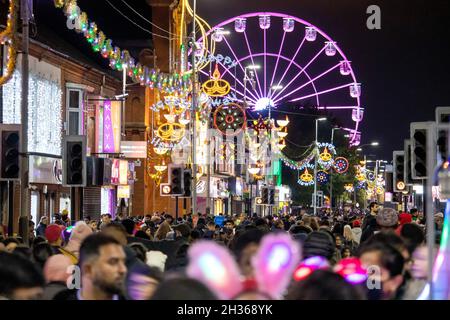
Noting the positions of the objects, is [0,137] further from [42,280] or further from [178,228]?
[42,280]

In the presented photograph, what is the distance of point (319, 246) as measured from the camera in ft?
33.4

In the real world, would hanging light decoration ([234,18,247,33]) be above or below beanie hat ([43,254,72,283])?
above

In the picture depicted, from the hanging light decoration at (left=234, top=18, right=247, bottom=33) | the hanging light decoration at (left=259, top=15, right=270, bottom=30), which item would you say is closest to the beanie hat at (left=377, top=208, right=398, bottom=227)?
the hanging light decoration at (left=234, top=18, right=247, bottom=33)

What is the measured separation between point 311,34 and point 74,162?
4544 cm

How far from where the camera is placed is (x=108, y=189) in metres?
51.5

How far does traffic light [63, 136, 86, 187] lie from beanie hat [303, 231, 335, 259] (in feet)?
30.8

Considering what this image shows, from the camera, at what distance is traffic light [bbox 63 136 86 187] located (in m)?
19.2

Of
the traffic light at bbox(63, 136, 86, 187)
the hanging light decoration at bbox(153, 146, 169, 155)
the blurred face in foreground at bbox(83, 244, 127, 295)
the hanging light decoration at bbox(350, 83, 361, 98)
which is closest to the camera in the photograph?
the blurred face in foreground at bbox(83, 244, 127, 295)

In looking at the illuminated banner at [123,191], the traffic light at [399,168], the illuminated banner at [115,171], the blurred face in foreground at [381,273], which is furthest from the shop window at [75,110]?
the blurred face in foreground at [381,273]

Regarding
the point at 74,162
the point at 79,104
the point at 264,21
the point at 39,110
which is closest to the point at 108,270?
the point at 74,162

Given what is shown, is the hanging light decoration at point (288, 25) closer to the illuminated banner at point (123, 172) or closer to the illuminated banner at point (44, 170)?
the illuminated banner at point (123, 172)

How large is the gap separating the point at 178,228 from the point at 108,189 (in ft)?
111

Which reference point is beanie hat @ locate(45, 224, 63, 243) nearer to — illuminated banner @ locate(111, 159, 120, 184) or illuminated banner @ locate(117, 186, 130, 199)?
illuminated banner @ locate(111, 159, 120, 184)

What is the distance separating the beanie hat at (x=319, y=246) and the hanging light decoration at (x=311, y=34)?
175 feet
